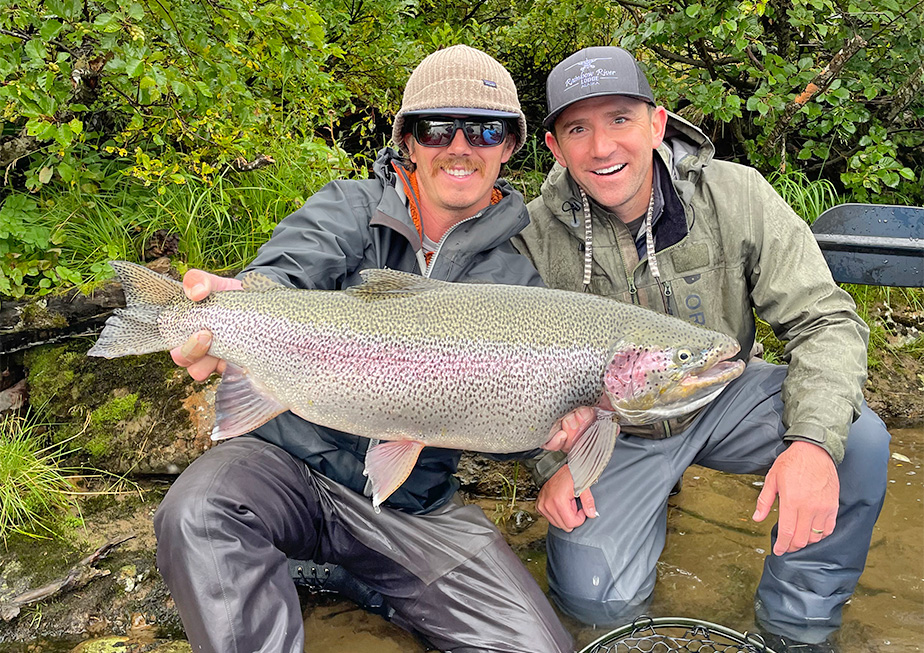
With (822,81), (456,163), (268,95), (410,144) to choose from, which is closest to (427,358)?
(456,163)

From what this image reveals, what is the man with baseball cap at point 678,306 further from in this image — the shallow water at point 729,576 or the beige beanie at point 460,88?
the beige beanie at point 460,88

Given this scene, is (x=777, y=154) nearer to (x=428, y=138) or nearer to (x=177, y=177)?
(x=428, y=138)

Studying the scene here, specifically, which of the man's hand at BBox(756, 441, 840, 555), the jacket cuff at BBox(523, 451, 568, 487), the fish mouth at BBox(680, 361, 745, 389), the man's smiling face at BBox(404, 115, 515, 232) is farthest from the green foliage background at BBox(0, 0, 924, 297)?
the man's hand at BBox(756, 441, 840, 555)

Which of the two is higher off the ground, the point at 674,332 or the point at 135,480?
the point at 674,332

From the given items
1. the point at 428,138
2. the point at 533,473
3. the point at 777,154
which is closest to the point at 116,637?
the point at 533,473

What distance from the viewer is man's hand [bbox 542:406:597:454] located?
2.92 m

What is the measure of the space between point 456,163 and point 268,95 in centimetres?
263

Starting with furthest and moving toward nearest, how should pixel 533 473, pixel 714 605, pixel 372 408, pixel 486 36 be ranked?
pixel 486 36 → pixel 533 473 → pixel 714 605 → pixel 372 408

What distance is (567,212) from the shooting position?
3596 millimetres

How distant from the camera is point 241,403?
9.49 ft

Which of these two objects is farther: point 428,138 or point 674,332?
point 428,138

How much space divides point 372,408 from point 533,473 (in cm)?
119

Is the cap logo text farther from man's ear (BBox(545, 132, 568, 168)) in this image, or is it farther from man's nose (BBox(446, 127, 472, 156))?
man's nose (BBox(446, 127, 472, 156))

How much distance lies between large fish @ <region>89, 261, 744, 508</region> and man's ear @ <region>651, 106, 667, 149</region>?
1.01m
